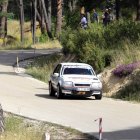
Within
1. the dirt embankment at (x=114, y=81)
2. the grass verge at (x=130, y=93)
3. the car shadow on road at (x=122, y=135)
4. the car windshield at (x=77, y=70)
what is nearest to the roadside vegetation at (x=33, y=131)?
the car shadow on road at (x=122, y=135)

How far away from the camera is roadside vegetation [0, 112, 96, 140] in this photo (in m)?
9.98

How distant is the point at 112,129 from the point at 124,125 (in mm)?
803

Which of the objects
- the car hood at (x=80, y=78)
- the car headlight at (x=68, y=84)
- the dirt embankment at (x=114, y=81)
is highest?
the car hood at (x=80, y=78)

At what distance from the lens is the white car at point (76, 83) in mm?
19500

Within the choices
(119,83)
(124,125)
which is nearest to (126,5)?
(119,83)

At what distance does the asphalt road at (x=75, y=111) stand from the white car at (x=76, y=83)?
431 millimetres

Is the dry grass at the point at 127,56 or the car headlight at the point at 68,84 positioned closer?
the car headlight at the point at 68,84

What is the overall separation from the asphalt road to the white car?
43 centimetres

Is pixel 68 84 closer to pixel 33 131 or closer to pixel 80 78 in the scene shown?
pixel 80 78

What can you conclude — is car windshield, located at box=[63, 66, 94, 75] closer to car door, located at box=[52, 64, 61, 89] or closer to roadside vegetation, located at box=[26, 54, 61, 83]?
car door, located at box=[52, 64, 61, 89]

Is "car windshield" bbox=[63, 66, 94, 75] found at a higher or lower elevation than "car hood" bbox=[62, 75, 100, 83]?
higher

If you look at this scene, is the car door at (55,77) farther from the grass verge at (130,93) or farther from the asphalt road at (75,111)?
the grass verge at (130,93)

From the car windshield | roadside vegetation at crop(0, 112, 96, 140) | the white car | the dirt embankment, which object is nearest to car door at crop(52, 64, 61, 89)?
the white car

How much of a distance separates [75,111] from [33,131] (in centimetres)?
509
